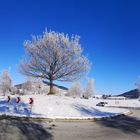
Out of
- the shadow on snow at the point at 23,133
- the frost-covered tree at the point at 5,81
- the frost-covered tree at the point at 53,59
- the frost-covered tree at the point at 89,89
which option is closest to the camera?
the shadow on snow at the point at 23,133

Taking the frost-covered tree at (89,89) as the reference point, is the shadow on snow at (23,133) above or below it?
below

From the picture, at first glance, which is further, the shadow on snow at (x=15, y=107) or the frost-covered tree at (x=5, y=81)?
the frost-covered tree at (x=5, y=81)

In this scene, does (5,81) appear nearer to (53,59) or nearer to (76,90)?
(76,90)

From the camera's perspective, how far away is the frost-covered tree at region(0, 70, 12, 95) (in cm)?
10431

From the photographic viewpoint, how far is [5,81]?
346 ft

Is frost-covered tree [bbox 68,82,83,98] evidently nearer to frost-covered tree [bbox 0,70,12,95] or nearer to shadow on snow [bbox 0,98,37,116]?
frost-covered tree [bbox 0,70,12,95]

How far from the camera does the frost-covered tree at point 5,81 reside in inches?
4107

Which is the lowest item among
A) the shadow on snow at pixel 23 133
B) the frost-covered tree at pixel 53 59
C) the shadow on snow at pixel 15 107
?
the shadow on snow at pixel 23 133

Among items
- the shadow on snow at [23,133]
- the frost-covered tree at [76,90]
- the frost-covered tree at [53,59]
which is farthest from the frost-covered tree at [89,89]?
the shadow on snow at [23,133]

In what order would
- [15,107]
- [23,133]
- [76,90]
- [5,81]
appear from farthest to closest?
[76,90] → [5,81] → [15,107] → [23,133]

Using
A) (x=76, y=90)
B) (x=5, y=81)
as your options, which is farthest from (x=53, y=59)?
(x=76, y=90)

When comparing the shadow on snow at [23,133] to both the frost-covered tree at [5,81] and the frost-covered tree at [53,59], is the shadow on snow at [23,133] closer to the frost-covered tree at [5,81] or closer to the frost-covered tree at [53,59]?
the frost-covered tree at [53,59]

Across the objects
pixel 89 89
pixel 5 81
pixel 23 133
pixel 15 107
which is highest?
pixel 89 89

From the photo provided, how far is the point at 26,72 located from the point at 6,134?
2813 cm
